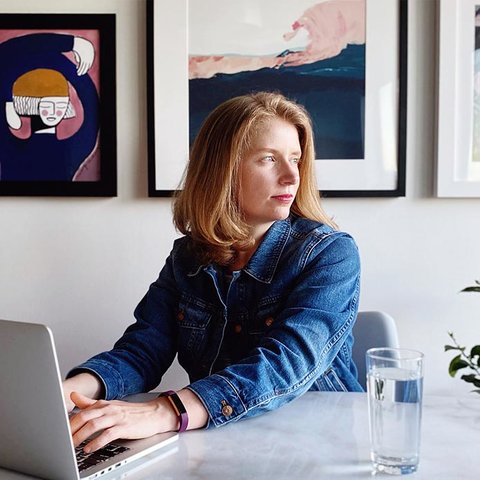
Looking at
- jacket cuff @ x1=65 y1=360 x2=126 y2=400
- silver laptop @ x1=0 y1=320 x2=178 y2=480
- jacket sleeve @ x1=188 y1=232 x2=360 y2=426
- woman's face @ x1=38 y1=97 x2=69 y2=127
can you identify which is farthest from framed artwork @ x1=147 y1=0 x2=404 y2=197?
silver laptop @ x1=0 y1=320 x2=178 y2=480

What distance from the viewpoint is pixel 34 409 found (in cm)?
84

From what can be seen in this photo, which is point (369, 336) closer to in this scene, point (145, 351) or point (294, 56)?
point (145, 351)

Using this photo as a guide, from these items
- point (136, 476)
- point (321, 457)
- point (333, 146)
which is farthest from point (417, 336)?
point (136, 476)

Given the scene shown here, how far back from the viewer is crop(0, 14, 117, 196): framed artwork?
202 centimetres

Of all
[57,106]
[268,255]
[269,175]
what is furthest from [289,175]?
[57,106]

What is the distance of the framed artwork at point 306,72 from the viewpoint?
1.98 metres

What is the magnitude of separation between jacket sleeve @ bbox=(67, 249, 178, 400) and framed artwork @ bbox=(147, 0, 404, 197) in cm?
59

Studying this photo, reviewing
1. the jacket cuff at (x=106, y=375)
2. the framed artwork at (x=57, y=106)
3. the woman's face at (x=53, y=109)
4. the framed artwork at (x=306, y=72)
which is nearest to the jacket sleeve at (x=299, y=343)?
the jacket cuff at (x=106, y=375)

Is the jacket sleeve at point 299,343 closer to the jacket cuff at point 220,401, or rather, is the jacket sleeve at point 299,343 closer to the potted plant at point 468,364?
the jacket cuff at point 220,401

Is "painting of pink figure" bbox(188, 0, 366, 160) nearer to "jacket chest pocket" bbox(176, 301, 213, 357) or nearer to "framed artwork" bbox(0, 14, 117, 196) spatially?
"framed artwork" bbox(0, 14, 117, 196)

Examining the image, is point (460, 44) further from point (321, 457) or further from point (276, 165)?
point (321, 457)

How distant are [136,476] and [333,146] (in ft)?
4.32

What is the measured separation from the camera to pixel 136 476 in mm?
891

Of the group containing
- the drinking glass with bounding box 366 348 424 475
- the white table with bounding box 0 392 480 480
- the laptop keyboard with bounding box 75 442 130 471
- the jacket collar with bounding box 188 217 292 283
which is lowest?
the white table with bounding box 0 392 480 480
